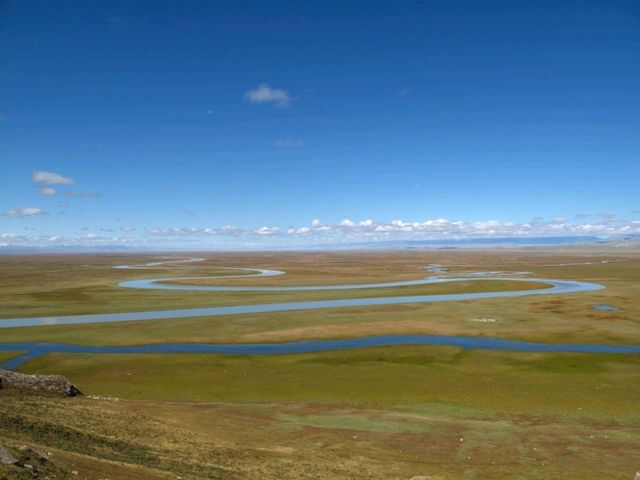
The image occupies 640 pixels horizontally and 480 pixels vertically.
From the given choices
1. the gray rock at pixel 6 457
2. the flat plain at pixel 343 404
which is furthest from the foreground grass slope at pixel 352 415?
the gray rock at pixel 6 457

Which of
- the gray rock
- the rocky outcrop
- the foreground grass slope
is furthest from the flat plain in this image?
the gray rock

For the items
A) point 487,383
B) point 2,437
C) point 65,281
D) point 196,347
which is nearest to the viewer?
point 2,437

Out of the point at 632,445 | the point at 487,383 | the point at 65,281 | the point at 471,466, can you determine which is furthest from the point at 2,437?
the point at 65,281

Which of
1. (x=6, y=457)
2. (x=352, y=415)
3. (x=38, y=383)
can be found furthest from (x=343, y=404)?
(x=6, y=457)

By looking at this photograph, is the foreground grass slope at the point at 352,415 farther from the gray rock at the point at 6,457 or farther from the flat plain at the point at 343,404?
the gray rock at the point at 6,457

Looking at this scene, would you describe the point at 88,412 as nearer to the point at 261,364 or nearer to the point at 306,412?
the point at 306,412

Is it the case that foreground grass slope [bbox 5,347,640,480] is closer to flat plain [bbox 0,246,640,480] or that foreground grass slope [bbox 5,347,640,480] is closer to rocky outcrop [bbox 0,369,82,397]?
flat plain [bbox 0,246,640,480]

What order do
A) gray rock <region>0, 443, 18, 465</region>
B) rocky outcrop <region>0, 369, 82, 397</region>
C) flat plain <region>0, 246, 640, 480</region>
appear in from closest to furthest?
1. gray rock <region>0, 443, 18, 465</region>
2. flat plain <region>0, 246, 640, 480</region>
3. rocky outcrop <region>0, 369, 82, 397</region>
